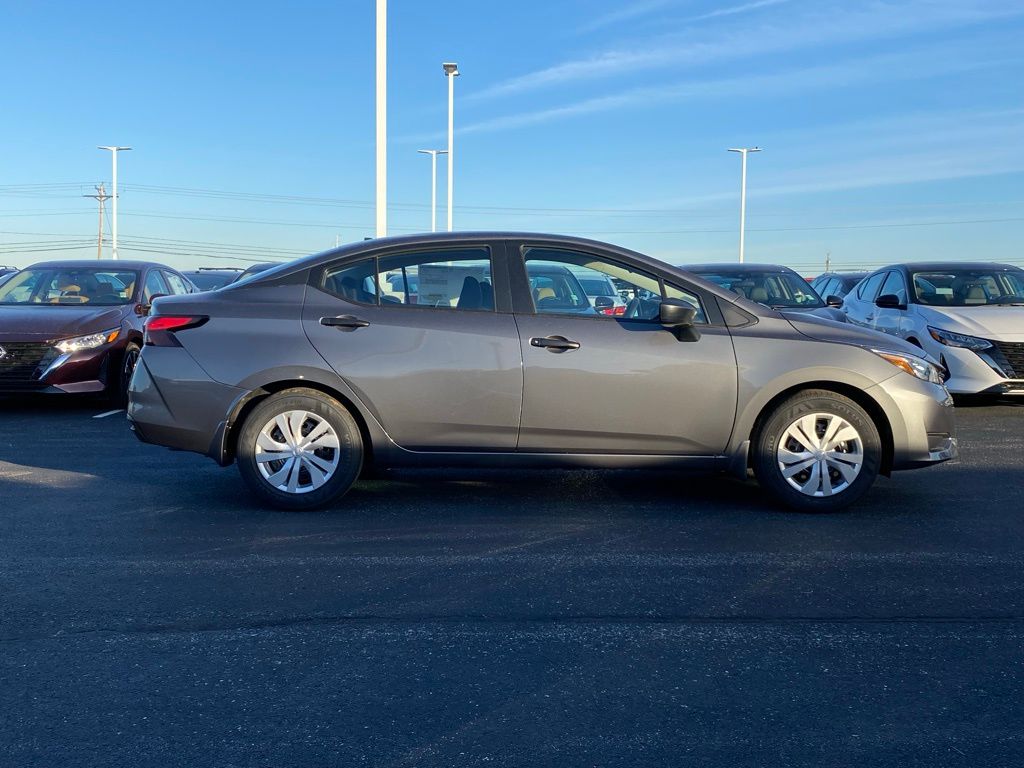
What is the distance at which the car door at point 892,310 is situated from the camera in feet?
38.9

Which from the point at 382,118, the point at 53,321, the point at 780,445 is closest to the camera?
the point at 780,445

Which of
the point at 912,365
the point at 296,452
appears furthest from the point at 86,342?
the point at 912,365

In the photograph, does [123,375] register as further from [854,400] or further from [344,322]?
[854,400]

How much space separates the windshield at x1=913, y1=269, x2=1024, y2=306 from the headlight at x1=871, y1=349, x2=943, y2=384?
5.59 metres

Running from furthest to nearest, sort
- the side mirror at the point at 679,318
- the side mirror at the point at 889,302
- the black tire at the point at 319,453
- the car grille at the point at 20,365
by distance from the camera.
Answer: the side mirror at the point at 889,302
the car grille at the point at 20,365
the black tire at the point at 319,453
the side mirror at the point at 679,318

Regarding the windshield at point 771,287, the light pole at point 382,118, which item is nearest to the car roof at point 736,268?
the windshield at point 771,287

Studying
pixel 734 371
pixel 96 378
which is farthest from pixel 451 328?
pixel 96 378

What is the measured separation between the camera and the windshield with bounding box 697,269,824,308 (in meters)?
12.3

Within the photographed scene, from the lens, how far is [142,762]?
10.0 ft

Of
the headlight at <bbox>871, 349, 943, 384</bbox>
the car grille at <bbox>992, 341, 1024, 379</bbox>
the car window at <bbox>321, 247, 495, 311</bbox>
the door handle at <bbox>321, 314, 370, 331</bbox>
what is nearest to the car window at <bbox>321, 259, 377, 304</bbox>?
the car window at <bbox>321, 247, 495, 311</bbox>

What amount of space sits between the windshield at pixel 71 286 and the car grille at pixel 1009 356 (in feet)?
30.3

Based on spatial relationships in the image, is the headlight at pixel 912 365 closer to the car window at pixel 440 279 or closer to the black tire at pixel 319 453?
the car window at pixel 440 279

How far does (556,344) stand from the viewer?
20.1 ft

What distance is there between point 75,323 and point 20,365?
707 mm
